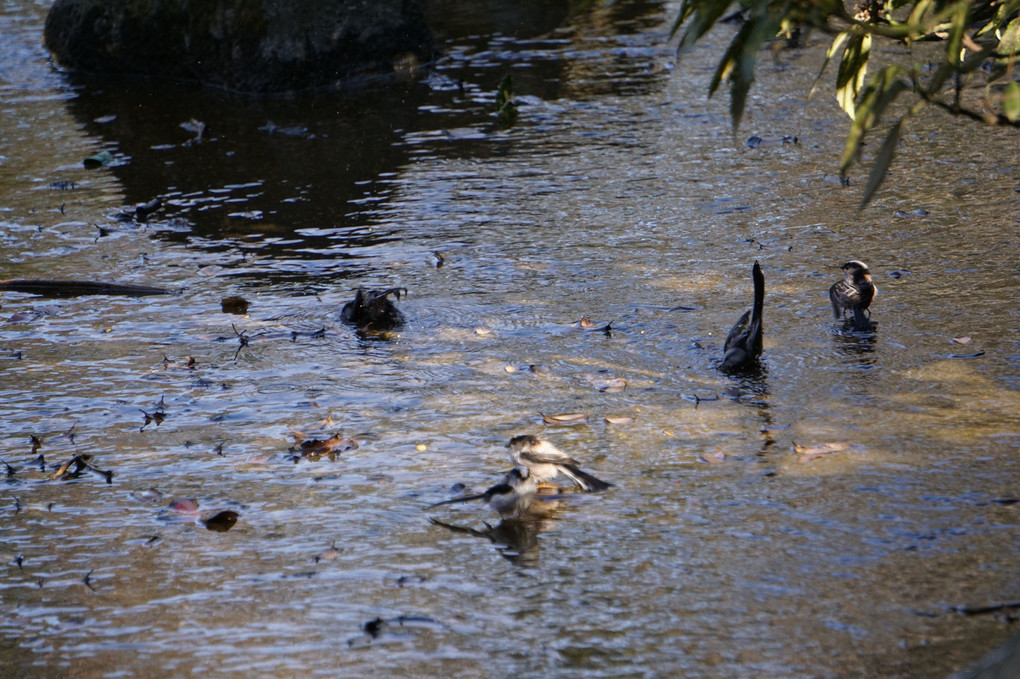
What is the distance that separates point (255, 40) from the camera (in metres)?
11.4

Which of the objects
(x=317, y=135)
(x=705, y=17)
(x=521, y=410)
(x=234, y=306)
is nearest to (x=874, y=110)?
(x=705, y=17)

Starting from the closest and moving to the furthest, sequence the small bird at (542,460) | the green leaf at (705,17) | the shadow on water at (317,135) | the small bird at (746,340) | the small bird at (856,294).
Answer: the green leaf at (705,17) → the small bird at (542,460) → the small bird at (746,340) → the small bird at (856,294) → the shadow on water at (317,135)

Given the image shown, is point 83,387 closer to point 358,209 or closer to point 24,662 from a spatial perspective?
point 24,662

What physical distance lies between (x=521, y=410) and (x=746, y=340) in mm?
1031

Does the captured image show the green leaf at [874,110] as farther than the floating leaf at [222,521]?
No

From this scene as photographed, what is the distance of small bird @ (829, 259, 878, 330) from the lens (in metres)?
4.75

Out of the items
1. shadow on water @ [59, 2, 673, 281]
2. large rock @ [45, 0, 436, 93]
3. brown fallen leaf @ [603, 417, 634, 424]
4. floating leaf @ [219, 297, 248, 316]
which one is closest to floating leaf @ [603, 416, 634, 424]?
brown fallen leaf @ [603, 417, 634, 424]

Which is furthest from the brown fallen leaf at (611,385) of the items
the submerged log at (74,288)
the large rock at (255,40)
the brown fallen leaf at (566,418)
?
the large rock at (255,40)

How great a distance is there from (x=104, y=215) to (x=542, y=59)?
570 centimetres

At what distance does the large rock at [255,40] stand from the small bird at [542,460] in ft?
28.0

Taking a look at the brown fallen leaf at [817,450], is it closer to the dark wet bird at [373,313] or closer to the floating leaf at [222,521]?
the floating leaf at [222,521]

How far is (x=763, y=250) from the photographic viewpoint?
5973mm

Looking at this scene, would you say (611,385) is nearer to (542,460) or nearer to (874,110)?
(542,460)

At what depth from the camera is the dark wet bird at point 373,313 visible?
5344mm
